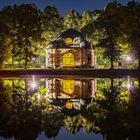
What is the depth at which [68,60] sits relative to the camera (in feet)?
265

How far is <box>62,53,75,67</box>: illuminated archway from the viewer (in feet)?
264

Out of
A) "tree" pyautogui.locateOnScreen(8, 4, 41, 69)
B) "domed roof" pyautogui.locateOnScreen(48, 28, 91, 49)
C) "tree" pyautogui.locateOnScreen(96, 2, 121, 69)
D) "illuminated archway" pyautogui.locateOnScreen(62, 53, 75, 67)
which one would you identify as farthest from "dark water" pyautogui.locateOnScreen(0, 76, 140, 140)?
"domed roof" pyautogui.locateOnScreen(48, 28, 91, 49)

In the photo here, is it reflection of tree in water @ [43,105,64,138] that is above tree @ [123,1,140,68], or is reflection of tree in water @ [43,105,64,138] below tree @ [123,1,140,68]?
below

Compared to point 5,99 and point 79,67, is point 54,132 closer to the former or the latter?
point 5,99

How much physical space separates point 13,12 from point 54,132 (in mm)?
65114

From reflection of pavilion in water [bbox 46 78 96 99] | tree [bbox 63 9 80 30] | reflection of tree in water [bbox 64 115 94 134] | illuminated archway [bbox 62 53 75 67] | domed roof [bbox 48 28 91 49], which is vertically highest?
tree [bbox 63 9 80 30]

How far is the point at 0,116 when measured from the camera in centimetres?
2044

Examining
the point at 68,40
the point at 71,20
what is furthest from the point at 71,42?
the point at 71,20

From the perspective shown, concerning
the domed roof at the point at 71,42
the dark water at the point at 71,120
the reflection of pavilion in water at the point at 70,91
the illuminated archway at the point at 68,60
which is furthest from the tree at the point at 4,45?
the dark water at the point at 71,120

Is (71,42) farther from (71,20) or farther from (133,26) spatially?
(71,20)

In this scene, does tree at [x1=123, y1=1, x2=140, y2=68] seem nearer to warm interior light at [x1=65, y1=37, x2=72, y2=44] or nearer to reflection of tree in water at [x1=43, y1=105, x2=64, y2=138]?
warm interior light at [x1=65, y1=37, x2=72, y2=44]

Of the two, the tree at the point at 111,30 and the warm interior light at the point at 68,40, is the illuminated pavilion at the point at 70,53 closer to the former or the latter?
the warm interior light at the point at 68,40

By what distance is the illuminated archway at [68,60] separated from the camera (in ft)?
264

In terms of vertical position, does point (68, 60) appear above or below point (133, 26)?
below
